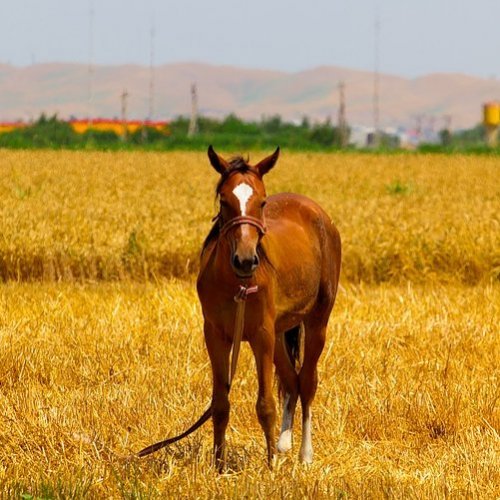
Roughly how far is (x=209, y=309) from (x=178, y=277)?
968 centimetres

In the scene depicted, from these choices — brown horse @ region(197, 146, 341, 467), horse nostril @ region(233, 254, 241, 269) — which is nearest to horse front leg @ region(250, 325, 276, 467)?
brown horse @ region(197, 146, 341, 467)

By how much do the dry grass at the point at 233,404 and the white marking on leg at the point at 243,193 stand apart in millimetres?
1374

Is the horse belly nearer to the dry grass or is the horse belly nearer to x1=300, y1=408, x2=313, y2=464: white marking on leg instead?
x1=300, y1=408, x2=313, y2=464: white marking on leg

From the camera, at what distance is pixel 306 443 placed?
7.50 metres

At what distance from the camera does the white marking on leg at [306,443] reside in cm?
740

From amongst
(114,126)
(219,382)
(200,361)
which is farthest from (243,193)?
(114,126)

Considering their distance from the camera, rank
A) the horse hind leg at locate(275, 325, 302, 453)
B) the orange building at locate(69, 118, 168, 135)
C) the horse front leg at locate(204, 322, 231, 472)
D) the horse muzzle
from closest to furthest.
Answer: the horse muzzle < the horse front leg at locate(204, 322, 231, 472) < the horse hind leg at locate(275, 325, 302, 453) < the orange building at locate(69, 118, 168, 135)

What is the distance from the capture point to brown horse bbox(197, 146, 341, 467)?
650 cm

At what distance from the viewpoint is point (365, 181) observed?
104 ft

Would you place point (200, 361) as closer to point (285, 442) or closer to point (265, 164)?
point (285, 442)

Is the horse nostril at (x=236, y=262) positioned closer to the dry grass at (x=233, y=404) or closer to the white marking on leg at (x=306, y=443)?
the dry grass at (x=233, y=404)

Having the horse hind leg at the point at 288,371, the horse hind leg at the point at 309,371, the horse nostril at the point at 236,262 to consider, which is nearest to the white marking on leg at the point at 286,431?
the horse hind leg at the point at 288,371

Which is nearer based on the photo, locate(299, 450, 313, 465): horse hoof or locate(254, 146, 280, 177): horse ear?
locate(254, 146, 280, 177): horse ear

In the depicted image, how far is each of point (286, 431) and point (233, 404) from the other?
3.45ft
